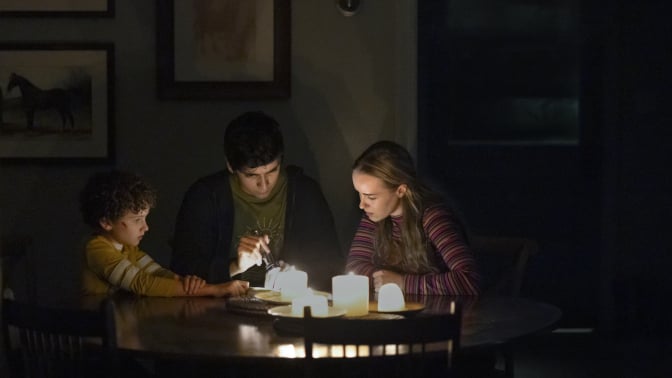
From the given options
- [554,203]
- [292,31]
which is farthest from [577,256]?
[292,31]

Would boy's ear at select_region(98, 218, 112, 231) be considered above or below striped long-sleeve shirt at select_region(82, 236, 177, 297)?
above

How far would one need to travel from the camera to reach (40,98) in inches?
174

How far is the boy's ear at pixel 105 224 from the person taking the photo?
132 inches

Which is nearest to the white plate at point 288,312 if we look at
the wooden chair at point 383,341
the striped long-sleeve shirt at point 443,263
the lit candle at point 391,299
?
the lit candle at point 391,299

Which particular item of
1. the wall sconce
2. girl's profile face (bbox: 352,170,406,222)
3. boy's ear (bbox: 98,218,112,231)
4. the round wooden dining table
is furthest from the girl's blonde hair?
the wall sconce

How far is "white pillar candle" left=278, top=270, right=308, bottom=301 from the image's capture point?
3020 mm

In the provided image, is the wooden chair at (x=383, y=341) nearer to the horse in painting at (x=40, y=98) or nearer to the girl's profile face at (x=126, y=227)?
the girl's profile face at (x=126, y=227)

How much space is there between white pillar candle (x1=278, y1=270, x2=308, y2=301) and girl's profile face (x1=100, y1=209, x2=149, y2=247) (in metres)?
0.54

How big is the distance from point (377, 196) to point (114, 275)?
82cm

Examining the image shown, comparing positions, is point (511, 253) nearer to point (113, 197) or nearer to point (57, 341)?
point (113, 197)

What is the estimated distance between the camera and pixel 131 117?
14.6ft

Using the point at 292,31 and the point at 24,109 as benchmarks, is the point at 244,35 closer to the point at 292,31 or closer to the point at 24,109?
the point at 292,31

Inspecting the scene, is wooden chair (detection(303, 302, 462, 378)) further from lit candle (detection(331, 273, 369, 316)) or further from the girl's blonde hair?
the girl's blonde hair

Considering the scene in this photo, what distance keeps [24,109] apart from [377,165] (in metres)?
1.66
